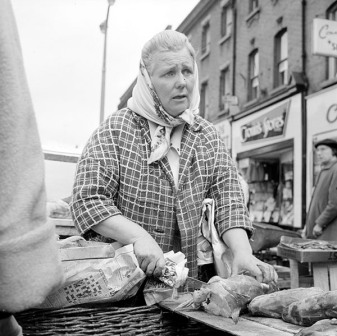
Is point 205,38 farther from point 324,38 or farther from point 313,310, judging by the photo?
point 313,310

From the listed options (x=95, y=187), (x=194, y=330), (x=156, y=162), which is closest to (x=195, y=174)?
(x=156, y=162)

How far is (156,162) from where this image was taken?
2.14m

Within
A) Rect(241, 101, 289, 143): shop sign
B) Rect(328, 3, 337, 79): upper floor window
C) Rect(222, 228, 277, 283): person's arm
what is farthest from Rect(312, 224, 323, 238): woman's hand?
Rect(241, 101, 289, 143): shop sign

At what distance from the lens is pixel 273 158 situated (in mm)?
16344

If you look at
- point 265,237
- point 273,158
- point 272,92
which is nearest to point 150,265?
point 265,237

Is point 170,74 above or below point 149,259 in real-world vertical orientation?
above

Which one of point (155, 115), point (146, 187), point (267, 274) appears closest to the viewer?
point (267, 274)

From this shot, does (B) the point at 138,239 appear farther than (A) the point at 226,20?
No

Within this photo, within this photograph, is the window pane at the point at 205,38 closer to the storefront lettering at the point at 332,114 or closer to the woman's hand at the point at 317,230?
the storefront lettering at the point at 332,114

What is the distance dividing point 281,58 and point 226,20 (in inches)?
200

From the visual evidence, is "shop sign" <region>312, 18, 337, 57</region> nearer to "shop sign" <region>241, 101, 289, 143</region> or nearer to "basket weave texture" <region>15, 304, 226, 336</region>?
"shop sign" <region>241, 101, 289, 143</region>

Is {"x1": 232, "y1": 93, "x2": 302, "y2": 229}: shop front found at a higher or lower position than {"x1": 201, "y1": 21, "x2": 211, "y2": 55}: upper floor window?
lower

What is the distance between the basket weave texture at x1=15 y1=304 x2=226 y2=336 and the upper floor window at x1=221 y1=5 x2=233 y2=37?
18.7 metres

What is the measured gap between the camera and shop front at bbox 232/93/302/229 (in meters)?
14.1
